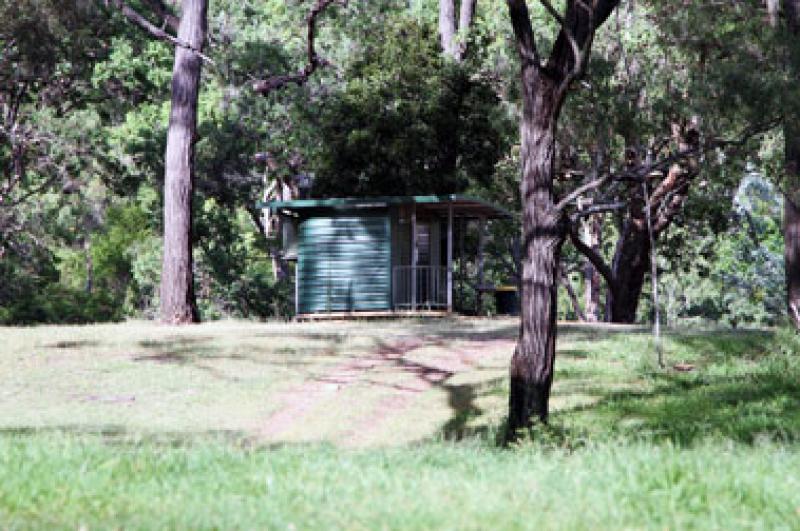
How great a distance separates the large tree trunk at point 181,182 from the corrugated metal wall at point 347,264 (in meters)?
3.96

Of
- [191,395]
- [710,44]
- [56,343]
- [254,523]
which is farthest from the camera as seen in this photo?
[710,44]

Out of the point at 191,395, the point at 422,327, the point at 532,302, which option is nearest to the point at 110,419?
the point at 191,395

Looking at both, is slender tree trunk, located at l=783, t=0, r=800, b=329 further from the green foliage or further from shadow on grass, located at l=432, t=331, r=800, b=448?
the green foliage

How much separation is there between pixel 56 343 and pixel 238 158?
17.9 m

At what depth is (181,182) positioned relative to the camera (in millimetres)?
24938

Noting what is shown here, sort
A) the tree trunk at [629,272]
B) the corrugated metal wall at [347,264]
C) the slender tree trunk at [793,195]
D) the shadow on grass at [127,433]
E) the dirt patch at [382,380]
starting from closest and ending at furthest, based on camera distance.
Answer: the shadow on grass at [127,433] → the dirt patch at [382,380] → the slender tree trunk at [793,195] → the corrugated metal wall at [347,264] → the tree trunk at [629,272]

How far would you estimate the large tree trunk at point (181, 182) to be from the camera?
24656 mm

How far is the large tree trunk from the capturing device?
24.7 metres

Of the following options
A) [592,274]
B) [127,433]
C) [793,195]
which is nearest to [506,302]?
[793,195]

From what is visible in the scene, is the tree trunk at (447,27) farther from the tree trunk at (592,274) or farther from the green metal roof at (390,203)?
the tree trunk at (592,274)

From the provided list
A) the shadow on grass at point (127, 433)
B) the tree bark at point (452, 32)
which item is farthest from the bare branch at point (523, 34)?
the tree bark at point (452, 32)

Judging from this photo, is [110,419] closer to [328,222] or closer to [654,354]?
[654,354]

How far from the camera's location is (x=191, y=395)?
14.6 m

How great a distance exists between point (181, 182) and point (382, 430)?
13.7m
